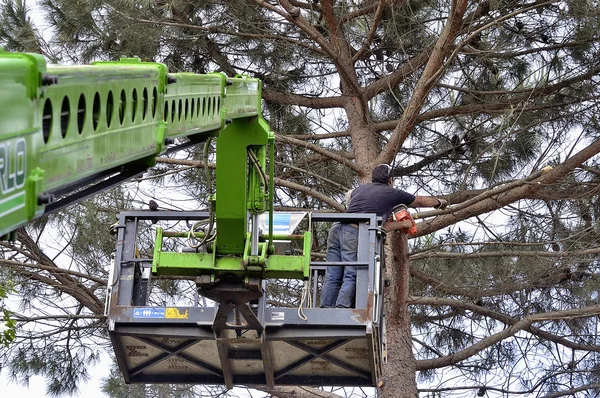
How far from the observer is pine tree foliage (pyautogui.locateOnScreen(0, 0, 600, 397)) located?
1087cm

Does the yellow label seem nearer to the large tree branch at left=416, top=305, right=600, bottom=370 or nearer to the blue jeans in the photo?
the blue jeans

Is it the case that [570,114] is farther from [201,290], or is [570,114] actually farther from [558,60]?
[201,290]

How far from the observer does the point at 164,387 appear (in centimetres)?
1270

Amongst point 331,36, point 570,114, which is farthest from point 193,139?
point 570,114

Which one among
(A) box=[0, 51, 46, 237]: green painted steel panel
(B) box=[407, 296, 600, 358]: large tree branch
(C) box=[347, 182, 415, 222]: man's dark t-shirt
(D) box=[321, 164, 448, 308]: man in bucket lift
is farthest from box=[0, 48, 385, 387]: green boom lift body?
(B) box=[407, 296, 600, 358]: large tree branch

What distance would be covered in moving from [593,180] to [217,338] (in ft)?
17.1

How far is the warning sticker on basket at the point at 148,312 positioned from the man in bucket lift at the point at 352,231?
1.14m

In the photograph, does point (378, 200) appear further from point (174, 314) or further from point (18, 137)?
point (18, 137)

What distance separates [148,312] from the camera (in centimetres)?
752

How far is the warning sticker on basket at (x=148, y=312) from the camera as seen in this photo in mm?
7488

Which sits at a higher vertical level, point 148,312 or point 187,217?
point 187,217

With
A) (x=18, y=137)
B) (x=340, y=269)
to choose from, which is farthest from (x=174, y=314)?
(x=18, y=137)

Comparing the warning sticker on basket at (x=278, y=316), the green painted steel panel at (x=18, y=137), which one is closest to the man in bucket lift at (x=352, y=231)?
the warning sticker on basket at (x=278, y=316)

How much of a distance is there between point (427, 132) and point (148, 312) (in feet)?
20.0
